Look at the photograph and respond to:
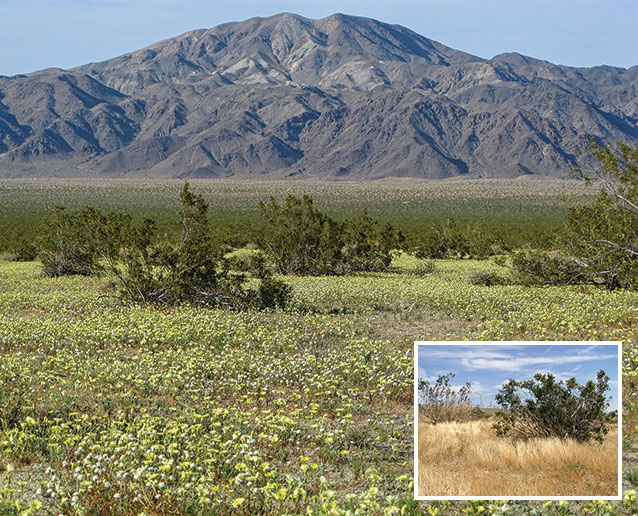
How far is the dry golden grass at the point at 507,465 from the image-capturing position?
309cm

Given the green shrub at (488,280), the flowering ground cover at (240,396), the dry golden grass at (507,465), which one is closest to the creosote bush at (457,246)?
the green shrub at (488,280)

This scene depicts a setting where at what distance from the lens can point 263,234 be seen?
78.2 feet

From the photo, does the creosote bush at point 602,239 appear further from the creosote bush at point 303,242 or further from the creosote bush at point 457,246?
the creosote bush at point 457,246

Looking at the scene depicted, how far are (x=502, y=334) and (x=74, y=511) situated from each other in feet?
27.6

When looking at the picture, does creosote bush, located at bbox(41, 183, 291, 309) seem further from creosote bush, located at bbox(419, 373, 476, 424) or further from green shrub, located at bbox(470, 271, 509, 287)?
creosote bush, located at bbox(419, 373, 476, 424)

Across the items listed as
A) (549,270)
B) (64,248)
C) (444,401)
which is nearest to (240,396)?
(444,401)

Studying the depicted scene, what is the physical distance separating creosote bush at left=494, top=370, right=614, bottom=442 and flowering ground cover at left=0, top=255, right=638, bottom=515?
814 millimetres

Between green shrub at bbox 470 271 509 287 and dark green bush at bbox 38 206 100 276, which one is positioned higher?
dark green bush at bbox 38 206 100 276

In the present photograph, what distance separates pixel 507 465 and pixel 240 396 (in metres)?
4.98

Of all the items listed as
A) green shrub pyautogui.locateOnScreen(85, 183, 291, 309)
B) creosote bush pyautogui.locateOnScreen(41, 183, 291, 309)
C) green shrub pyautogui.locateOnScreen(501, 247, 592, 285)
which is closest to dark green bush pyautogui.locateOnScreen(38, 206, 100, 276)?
creosote bush pyautogui.locateOnScreen(41, 183, 291, 309)

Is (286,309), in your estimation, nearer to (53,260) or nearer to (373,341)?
(373,341)

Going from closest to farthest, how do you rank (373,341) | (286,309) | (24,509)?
(24,509), (373,341), (286,309)

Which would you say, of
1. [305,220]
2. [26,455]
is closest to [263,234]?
[305,220]

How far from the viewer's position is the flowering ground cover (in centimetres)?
477
